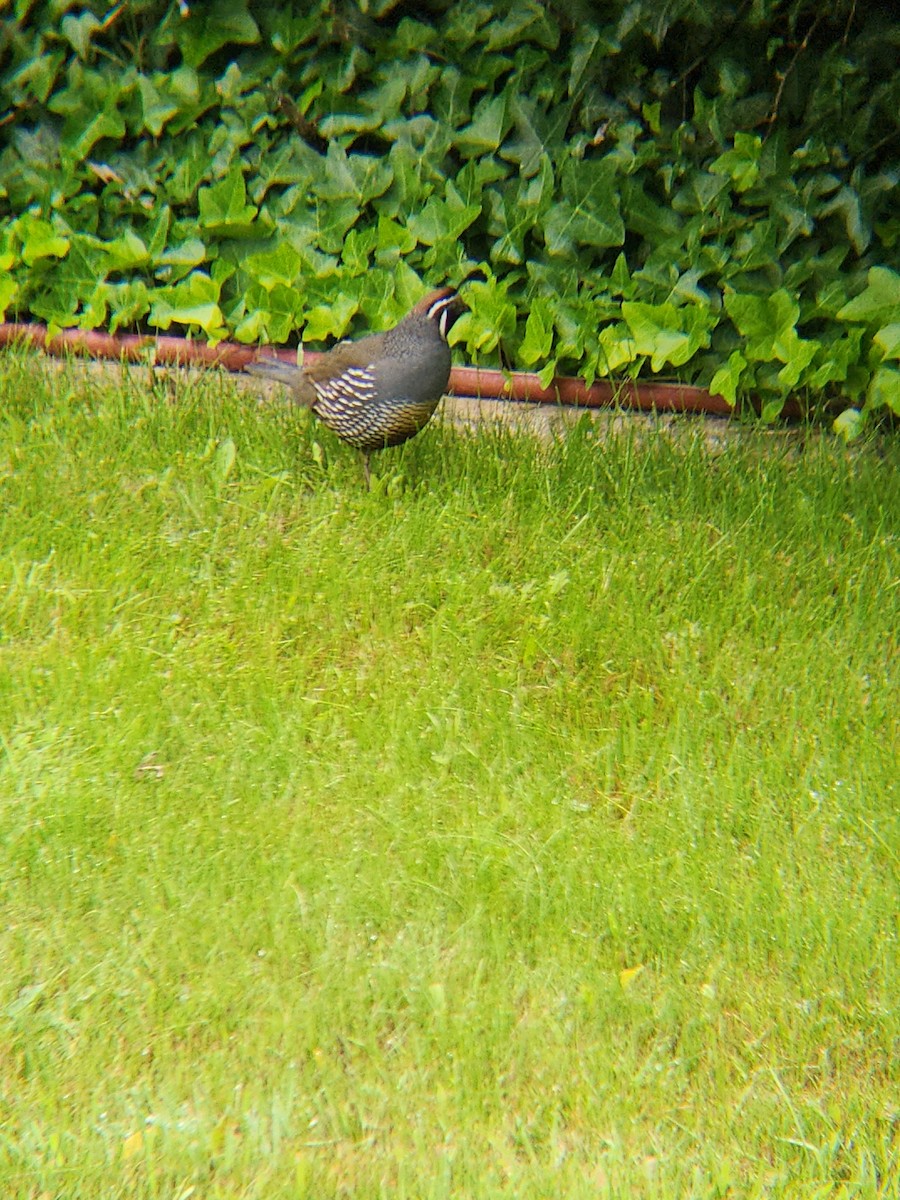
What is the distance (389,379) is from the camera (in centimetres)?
497

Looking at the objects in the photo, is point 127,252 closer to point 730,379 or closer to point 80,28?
point 80,28

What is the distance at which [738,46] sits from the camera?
18.2 ft

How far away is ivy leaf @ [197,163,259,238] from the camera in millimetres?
5996

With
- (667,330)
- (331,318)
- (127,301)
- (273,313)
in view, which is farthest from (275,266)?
(667,330)

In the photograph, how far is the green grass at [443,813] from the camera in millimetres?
A: 2947

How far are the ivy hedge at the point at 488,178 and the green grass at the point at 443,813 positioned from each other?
1.82 feet

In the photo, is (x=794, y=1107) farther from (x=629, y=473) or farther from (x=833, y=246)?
(x=833, y=246)

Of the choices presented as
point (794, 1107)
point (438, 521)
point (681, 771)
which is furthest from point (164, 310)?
point (794, 1107)

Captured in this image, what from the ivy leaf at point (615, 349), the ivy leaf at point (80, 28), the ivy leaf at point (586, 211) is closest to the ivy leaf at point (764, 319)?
the ivy leaf at point (615, 349)

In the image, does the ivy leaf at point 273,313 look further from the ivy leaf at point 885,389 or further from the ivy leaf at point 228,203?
the ivy leaf at point 885,389

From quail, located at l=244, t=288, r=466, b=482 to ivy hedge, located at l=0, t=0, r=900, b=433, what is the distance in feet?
2.13

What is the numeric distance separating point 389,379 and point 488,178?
53.0 inches

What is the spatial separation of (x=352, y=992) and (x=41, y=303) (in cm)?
415

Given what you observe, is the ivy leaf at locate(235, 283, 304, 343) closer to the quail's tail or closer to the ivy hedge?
the ivy hedge
